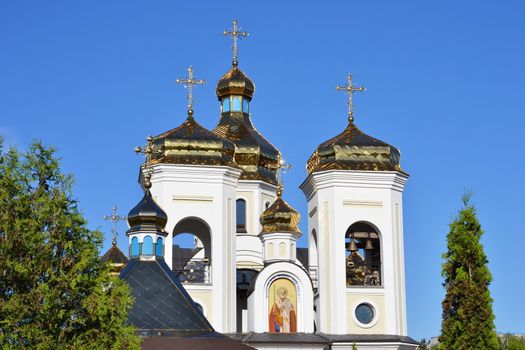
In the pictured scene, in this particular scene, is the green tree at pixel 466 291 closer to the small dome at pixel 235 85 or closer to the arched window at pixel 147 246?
the arched window at pixel 147 246

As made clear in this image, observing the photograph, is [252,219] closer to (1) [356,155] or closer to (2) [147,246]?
(1) [356,155]

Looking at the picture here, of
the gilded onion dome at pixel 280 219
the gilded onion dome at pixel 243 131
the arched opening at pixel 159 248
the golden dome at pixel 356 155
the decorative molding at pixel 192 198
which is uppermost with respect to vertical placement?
the gilded onion dome at pixel 243 131

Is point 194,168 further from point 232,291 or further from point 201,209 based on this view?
point 232,291

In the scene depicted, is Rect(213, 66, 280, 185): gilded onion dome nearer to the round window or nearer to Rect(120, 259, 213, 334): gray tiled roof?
the round window

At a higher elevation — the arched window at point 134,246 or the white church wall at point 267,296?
Answer: the arched window at point 134,246

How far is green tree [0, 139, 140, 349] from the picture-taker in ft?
56.0

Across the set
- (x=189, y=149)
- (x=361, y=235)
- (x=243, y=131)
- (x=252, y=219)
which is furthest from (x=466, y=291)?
(x=243, y=131)

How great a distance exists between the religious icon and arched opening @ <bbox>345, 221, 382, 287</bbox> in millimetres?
1956

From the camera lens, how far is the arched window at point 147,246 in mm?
27000

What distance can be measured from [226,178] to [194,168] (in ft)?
3.06

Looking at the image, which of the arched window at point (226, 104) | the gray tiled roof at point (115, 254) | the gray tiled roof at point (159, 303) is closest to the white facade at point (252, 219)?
the arched window at point (226, 104)

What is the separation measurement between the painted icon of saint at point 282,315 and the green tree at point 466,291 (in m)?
8.19

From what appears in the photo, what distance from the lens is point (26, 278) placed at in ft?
56.7

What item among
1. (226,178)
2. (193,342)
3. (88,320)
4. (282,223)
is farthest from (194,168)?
(88,320)
